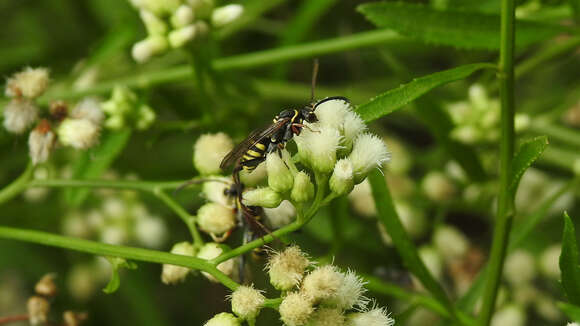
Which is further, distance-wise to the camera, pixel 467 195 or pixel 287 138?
pixel 467 195

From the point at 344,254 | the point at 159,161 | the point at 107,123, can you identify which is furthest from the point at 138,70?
the point at 344,254

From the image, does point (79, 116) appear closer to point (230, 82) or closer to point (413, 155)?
point (230, 82)

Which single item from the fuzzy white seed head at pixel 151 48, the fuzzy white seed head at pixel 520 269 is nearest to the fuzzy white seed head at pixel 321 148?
the fuzzy white seed head at pixel 151 48

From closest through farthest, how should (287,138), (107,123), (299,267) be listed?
(299,267) → (287,138) → (107,123)

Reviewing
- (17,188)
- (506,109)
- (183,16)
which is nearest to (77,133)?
(17,188)

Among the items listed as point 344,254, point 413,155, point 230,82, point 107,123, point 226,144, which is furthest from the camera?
point 413,155

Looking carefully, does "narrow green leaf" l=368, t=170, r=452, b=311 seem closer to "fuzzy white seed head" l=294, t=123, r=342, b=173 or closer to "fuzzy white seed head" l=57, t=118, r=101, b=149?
"fuzzy white seed head" l=294, t=123, r=342, b=173
